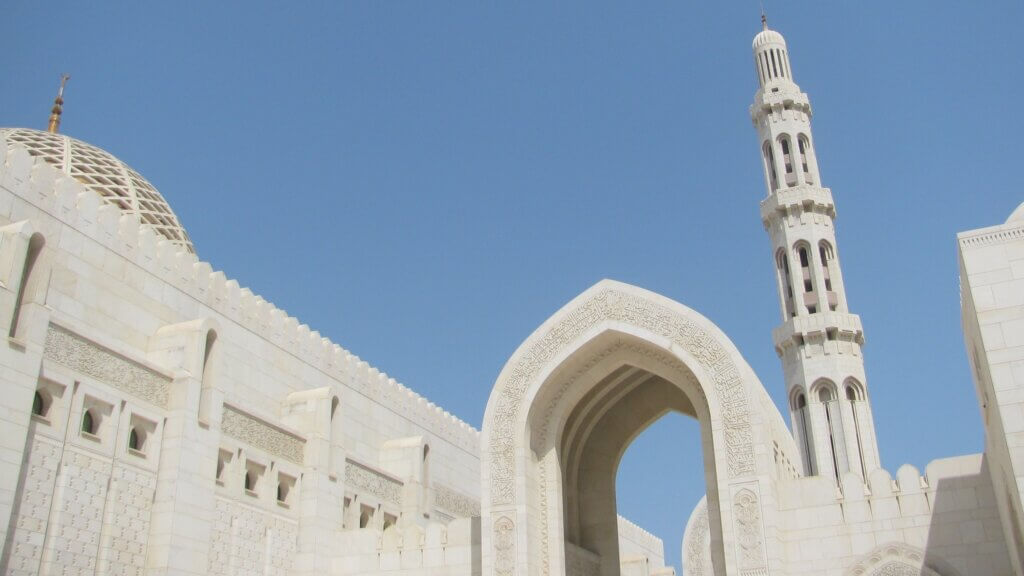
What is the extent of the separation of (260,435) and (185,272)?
255cm

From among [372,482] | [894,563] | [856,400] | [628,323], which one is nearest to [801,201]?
[856,400]

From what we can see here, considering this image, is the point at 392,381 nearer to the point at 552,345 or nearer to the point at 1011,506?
the point at 552,345

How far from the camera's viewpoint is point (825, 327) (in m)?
20.8

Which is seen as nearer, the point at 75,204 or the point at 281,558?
the point at 75,204

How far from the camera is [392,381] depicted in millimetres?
17656

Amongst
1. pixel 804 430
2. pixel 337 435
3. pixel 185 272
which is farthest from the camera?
pixel 804 430

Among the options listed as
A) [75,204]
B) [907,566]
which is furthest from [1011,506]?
[75,204]

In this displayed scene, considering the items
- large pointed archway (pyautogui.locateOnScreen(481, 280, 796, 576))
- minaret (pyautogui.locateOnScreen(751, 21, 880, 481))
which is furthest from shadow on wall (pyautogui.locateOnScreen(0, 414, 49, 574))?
minaret (pyautogui.locateOnScreen(751, 21, 880, 481))

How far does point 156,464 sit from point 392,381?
674 cm

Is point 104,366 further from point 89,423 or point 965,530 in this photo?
point 965,530

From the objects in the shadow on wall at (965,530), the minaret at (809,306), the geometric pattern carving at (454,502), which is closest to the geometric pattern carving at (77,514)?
the geometric pattern carving at (454,502)

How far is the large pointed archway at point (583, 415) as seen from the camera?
460 inches

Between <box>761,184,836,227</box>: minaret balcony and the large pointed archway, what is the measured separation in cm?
910

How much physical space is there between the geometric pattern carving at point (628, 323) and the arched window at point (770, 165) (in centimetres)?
1122
